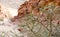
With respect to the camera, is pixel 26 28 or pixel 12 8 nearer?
pixel 26 28

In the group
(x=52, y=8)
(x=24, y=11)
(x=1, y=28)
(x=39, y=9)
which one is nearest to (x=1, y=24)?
(x=1, y=28)

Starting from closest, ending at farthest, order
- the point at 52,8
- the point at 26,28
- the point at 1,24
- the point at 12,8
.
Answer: the point at 52,8, the point at 26,28, the point at 1,24, the point at 12,8

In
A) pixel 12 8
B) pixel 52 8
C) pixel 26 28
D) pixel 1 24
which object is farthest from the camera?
pixel 12 8

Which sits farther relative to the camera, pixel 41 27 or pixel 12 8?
pixel 12 8

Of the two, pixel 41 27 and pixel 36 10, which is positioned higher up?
pixel 36 10

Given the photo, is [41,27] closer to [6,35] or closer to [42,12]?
[42,12]

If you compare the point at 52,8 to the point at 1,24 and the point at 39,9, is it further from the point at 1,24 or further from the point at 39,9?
the point at 1,24

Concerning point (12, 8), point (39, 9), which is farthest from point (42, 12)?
point (12, 8)
